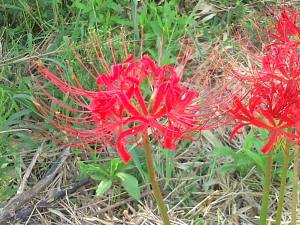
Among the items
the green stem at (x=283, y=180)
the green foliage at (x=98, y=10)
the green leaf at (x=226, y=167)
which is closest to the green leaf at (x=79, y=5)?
the green foliage at (x=98, y=10)

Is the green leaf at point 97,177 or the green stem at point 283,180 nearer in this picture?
the green stem at point 283,180

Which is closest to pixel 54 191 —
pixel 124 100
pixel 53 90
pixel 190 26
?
pixel 53 90

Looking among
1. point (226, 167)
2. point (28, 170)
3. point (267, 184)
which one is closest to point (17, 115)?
point (28, 170)

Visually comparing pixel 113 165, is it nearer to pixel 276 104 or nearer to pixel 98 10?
pixel 276 104

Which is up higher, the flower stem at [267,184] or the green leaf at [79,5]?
the green leaf at [79,5]

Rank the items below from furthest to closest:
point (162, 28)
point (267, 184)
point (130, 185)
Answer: point (162, 28) → point (130, 185) → point (267, 184)

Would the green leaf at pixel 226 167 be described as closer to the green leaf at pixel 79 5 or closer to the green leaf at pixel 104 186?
the green leaf at pixel 104 186

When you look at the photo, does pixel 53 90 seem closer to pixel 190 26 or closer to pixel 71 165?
pixel 71 165

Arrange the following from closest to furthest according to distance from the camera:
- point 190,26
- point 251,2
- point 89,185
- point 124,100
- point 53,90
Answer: point 124,100 → point 89,185 → point 53,90 → point 190,26 → point 251,2
